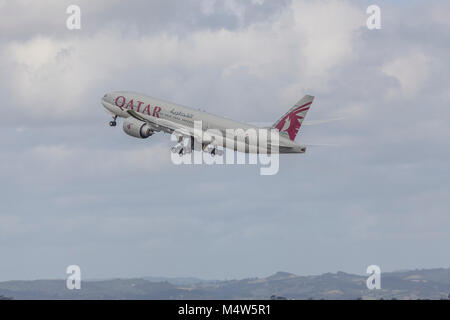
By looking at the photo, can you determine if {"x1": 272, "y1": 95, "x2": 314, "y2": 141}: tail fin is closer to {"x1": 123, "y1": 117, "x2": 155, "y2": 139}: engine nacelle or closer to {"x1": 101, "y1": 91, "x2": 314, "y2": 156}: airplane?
{"x1": 101, "y1": 91, "x2": 314, "y2": 156}: airplane

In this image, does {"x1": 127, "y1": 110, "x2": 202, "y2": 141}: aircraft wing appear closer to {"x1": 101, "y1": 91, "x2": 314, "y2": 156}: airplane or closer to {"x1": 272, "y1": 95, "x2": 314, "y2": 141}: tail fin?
{"x1": 101, "y1": 91, "x2": 314, "y2": 156}: airplane

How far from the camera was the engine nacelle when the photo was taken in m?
144

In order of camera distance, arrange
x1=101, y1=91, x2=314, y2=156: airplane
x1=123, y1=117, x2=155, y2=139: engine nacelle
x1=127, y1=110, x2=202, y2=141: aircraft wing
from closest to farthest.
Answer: x1=101, y1=91, x2=314, y2=156: airplane, x1=127, y1=110, x2=202, y2=141: aircraft wing, x1=123, y1=117, x2=155, y2=139: engine nacelle

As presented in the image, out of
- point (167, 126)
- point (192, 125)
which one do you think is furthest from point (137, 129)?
point (192, 125)

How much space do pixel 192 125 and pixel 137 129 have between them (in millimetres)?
11695

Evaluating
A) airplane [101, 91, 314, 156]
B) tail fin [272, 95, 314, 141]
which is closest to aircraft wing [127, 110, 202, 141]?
airplane [101, 91, 314, 156]

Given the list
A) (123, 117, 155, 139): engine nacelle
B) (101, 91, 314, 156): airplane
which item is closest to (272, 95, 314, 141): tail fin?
(101, 91, 314, 156): airplane

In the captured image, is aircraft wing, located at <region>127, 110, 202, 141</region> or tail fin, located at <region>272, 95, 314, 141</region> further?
aircraft wing, located at <region>127, 110, 202, 141</region>

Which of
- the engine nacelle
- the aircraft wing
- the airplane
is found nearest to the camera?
the airplane

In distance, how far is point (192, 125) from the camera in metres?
138

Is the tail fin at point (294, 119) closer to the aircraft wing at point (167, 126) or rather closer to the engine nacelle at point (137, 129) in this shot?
the aircraft wing at point (167, 126)

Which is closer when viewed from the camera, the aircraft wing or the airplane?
the airplane

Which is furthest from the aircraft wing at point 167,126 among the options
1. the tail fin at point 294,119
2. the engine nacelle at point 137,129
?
the tail fin at point 294,119
